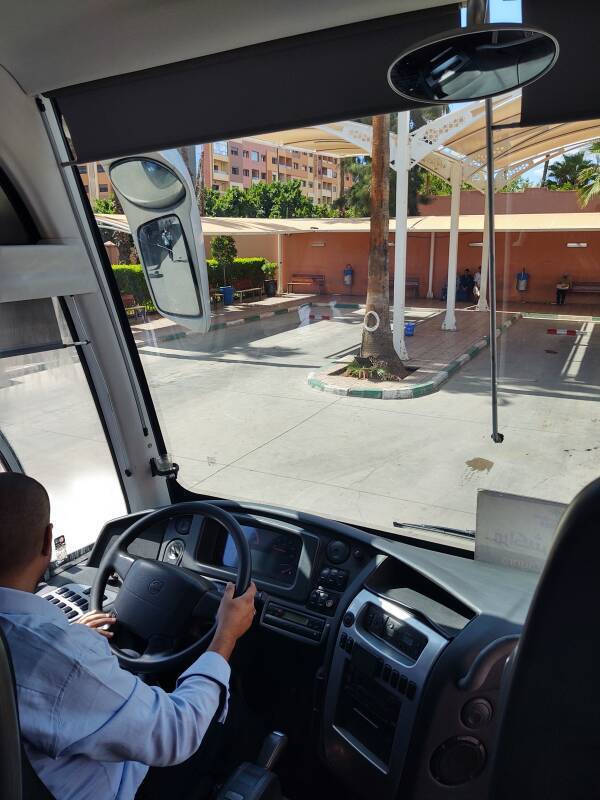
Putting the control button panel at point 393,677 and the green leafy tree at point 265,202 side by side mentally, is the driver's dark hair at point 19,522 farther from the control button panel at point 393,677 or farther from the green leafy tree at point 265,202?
the green leafy tree at point 265,202

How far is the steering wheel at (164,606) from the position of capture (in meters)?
1.66

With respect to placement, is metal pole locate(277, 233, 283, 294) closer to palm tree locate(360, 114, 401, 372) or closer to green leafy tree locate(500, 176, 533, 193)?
palm tree locate(360, 114, 401, 372)

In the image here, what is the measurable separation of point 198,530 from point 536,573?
114 centimetres

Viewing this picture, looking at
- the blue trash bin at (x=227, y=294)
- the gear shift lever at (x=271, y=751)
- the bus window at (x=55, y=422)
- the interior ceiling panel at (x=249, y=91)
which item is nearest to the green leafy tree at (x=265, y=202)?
the blue trash bin at (x=227, y=294)

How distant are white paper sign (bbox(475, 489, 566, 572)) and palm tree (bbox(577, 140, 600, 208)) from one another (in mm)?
1041

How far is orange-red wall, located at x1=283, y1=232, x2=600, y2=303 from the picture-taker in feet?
7.89

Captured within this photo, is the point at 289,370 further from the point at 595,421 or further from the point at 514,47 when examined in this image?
the point at 514,47

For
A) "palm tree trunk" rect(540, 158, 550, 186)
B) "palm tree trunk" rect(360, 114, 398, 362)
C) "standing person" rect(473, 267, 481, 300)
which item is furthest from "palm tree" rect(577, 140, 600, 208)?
"palm tree trunk" rect(360, 114, 398, 362)

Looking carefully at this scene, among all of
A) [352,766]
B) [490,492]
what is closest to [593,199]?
[490,492]

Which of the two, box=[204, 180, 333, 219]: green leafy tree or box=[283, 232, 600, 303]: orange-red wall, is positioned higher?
box=[204, 180, 333, 219]: green leafy tree

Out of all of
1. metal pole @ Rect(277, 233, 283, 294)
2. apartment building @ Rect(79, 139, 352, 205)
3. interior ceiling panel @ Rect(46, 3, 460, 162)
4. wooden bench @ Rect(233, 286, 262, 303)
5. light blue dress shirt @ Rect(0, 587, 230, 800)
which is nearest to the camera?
light blue dress shirt @ Rect(0, 587, 230, 800)

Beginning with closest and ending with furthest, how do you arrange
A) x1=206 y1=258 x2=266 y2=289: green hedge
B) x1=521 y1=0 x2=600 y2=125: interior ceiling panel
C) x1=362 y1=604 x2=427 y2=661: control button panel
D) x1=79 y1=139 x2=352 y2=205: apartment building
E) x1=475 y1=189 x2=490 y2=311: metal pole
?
x1=521 y1=0 x2=600 y2=125: interior ceiling panel
x1=362 y1=604 x2=427 y2=661: control button panel
x1=475 y1=189 x2=490 y2=311: metal pole
x1=79 y1=139 x2=352 y2=205: apartment building
x1=206 y1=258 x2=266 y2=289: green hedge

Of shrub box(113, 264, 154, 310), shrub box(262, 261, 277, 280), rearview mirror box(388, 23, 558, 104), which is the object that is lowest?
shrub box(262, 261, 277, 280)

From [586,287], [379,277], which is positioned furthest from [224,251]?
[586,287]
